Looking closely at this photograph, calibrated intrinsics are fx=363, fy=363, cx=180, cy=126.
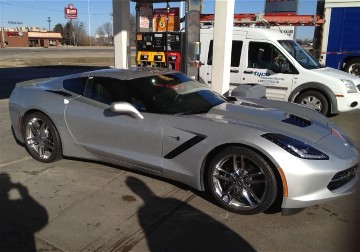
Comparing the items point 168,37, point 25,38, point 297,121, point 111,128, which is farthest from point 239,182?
point 25,38

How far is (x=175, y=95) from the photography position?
436cm

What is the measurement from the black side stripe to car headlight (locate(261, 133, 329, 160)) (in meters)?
0.67

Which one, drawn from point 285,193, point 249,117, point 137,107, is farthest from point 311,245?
point 137,107

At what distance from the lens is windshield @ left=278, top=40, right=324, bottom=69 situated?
27.0 feet

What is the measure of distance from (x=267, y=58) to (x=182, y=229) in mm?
6006

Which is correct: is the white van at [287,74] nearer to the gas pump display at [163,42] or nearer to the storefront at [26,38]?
the gas pump display at [163,42]

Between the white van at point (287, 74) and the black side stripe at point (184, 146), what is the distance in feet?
16.6

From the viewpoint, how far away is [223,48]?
298 inches

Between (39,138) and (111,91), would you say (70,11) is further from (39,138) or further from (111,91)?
(111,91)

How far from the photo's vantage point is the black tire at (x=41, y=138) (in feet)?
15.6

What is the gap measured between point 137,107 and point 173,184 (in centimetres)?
99

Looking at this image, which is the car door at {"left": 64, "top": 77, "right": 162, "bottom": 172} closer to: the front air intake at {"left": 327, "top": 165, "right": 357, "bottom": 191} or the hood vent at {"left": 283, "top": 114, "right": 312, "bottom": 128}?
the hood vent at {"left": 283, "top": 114, "right": 312, "bottom": 128}

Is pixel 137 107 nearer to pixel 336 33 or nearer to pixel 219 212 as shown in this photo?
pixel 219 212

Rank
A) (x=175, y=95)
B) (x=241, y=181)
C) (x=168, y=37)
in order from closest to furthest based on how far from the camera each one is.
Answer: (x=241, y=181) → (x=175, y=95) → (x=168, y=37)
